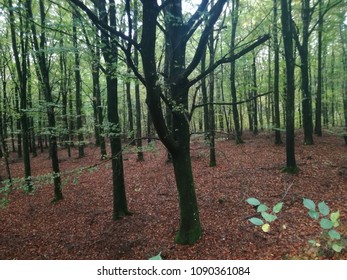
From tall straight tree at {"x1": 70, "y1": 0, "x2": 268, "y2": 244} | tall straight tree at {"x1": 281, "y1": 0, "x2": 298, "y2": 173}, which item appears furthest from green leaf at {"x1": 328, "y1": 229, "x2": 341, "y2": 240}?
tall straight tree at {"x1": 281, "y1": 0, "x2": 298, "y2": 173}

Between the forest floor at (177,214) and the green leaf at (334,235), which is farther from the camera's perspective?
the forest floor at (177,214)

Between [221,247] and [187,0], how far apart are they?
6.90 metres

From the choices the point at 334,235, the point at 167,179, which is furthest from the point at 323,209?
the point at 167,179

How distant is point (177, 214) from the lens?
784 cm

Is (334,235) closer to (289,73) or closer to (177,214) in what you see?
(177,214)

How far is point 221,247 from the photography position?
5859mm

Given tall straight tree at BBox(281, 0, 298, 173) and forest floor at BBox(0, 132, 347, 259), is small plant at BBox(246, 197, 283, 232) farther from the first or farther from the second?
tall straight tree at BBox(281, 0, 298, 173)

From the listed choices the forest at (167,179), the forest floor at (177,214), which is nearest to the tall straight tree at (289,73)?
the forest at (167,179)

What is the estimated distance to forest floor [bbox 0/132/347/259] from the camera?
578 cm

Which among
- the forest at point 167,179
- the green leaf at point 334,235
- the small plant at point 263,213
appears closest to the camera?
the small plant at point 263,213

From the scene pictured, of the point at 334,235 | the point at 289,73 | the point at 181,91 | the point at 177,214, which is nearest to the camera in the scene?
the point at 334,235

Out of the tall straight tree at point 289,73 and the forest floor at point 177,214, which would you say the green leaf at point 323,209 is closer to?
the forest floor at point 177,214

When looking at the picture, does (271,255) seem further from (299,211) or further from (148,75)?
(148,75)

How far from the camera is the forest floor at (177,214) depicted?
5.78 m
